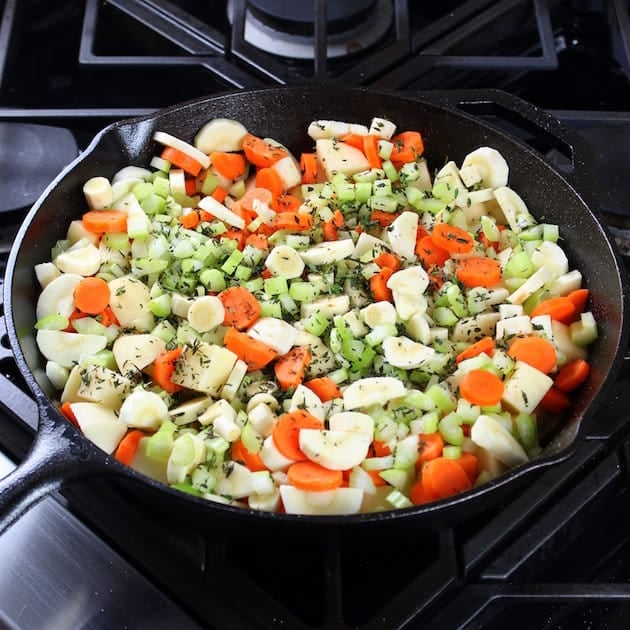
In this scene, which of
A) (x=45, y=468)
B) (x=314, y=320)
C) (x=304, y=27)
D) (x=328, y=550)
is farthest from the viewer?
(x=304, y=27)

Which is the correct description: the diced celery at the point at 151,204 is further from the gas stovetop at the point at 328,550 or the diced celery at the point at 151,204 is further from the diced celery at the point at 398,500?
the diced celery at the point at 398,500

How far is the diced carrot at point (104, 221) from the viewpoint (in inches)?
54.1

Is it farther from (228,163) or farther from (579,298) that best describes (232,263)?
(579,298)

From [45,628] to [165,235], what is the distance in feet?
2.11

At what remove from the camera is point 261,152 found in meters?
1.50

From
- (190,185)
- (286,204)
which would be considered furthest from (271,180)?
(190,185)

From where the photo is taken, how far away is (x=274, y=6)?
72.7 inches

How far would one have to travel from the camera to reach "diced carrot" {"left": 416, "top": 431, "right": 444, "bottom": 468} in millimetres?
1124

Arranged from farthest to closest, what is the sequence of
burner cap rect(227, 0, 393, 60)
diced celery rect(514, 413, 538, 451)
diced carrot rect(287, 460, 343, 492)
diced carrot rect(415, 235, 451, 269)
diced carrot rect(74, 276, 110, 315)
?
burner cap rect(227, 0, 393, 60)
diced carrot rect(415, 235, 451, 269)
diced carrot rect(74, 276, 110, 315)
diced celery rect(514, 413, 538, 451)
diced carrot rect(287, 460, 343, 492)

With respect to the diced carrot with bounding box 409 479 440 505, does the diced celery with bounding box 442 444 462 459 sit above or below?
above

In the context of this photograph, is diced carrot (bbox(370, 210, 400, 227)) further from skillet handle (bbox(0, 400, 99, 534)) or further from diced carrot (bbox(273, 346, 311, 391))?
skillet handle (bbox(0, 400, 99, 534))

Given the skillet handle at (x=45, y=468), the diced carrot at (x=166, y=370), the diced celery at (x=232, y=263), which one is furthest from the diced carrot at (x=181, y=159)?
the skillet handle at (x=45, y=468)

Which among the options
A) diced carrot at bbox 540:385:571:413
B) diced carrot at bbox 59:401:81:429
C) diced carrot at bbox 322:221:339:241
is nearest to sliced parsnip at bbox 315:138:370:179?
diced carrot at bbox 322:221:339:241

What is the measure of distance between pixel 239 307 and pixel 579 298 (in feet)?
1.75
